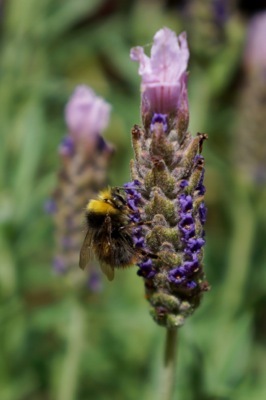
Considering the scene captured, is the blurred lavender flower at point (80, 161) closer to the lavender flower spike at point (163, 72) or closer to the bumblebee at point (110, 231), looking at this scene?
the bumblebee at point (110, 231)

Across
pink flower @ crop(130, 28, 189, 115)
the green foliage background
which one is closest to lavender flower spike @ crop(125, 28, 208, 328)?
pink flower @ crop(130, 28, 189, 115)

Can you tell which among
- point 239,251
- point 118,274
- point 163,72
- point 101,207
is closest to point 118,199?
point 101,207

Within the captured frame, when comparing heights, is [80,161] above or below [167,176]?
above

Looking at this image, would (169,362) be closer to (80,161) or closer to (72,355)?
(80,161)

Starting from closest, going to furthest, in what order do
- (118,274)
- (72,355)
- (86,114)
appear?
(86,114) < (72,355) < (118,274)

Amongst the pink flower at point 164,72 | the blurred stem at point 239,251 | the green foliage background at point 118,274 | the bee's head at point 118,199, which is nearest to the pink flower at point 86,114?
the green foliage background at point 118,274

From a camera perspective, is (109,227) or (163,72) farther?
(109,227)

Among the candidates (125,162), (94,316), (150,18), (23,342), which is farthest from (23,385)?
(150,18)
